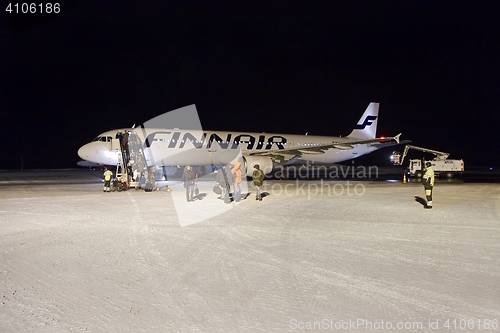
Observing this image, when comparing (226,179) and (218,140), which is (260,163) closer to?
(218,140)

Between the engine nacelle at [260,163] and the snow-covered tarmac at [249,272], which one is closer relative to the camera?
the snow-covered tarmac at [249,272]

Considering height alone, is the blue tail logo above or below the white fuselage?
above

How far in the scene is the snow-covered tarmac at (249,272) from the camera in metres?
4.64

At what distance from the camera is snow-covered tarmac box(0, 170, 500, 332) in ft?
15.2

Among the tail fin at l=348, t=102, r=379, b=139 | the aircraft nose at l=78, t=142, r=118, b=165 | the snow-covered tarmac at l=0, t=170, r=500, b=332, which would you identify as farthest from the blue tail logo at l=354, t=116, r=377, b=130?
the snow-covered tarmac at l=0, t=170, r=500, b=332

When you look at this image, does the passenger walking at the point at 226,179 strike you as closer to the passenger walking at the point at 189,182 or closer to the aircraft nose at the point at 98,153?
the passenger walking at the point at 189,182

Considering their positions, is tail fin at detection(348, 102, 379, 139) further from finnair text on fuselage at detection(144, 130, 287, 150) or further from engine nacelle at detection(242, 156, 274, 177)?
engine nacelle at detection(242, 156, 274, 177)

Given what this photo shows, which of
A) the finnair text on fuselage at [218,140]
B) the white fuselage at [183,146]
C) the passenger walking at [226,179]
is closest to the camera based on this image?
the passenger walking at [226,179]

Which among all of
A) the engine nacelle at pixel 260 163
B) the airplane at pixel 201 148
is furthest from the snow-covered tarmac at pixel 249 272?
the airplane at pixel 201 148

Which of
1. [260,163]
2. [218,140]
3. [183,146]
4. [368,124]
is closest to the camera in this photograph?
[260,163]

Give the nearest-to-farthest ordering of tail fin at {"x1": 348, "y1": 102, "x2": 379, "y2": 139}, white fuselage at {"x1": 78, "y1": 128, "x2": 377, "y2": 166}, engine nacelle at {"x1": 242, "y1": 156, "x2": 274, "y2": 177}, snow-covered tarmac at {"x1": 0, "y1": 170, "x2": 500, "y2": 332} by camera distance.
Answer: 1. snow-covered tarmac at {"x1": 0, "y1": 170, "x2": 500, "y2": 332}
2. engine nacelle at {"x1": 242, "y1": 156, "x2": 274, "y2": 177}
3. white fuselage at {"x1": 78, "y1": 128, "x2": 377, "y2": 166}
4. tail fin at {"x1": 348, "y1": 102, "x2": 379, "y2": 139}

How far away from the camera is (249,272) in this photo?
6.42 meters

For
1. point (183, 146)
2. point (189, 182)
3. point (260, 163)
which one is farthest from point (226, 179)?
point (183, 146)

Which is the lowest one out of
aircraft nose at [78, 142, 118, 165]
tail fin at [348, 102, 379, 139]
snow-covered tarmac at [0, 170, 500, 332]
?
snow-covered tarmac at [0, 170, 500, 332]
